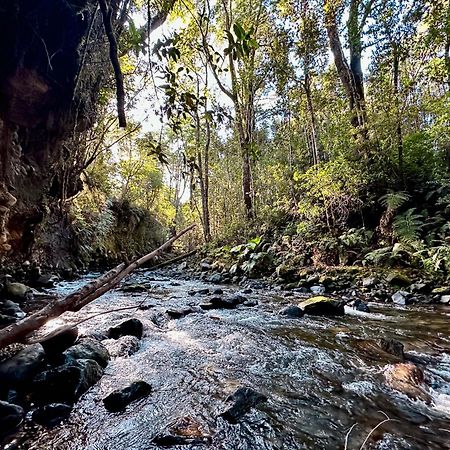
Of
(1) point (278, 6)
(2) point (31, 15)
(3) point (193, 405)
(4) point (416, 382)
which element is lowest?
(4) point (416, 382)

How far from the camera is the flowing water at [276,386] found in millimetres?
2119

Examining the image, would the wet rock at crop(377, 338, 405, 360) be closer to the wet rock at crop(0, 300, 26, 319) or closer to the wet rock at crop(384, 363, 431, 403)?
the wet rock at crop(384, 363, 431, 403)

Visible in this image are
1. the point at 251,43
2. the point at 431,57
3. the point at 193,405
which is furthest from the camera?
the point at 431,57

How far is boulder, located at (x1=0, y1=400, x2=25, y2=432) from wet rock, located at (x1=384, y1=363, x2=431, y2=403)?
3.07 m

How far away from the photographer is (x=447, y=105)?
800 centimetres

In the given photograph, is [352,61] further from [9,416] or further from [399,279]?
[9,416]

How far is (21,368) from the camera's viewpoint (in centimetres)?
282

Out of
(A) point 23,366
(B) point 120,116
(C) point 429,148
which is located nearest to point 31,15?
(B) point 120,116

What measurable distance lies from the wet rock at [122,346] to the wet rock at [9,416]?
142 centimetres

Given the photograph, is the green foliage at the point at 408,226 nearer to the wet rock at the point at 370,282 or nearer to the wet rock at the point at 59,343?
the wet rock at the point at 370,282

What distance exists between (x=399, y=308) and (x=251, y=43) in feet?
19.2

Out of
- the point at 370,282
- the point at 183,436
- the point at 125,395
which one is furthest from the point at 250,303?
the point at 183,436

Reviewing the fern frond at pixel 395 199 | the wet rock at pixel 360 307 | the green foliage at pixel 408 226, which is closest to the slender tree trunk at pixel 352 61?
the fern frond at pixel 395 199

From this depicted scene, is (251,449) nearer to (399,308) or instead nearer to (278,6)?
(399,308)
